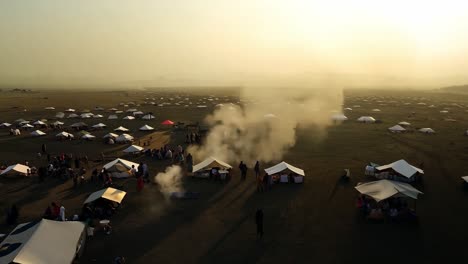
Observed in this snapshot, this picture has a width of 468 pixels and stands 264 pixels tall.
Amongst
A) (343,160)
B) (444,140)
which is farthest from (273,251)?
(444,140)

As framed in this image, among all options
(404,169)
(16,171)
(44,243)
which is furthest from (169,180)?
(404,169)

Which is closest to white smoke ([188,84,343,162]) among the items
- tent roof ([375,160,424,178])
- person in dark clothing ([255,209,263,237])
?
tent roof ([375,160,424,178])

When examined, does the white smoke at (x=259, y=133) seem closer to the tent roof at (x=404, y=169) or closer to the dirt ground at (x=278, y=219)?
the dirt ground at (x=278, y=219)

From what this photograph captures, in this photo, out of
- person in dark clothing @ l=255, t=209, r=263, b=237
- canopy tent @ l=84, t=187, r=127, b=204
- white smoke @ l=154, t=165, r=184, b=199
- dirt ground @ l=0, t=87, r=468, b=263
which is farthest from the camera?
white smoke @ l=154, t=165, r=184, b=199

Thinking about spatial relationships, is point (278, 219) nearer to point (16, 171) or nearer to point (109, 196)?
point (109, 196)

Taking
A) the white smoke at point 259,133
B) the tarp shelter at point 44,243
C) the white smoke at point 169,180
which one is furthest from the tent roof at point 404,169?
the tarp shelter at point 44,243

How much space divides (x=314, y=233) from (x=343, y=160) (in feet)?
49.9

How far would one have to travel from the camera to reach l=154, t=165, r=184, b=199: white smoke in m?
23.6

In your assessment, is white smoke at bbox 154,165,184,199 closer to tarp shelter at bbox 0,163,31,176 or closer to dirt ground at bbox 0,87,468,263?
dirt ground at bbox 0,87,468,263

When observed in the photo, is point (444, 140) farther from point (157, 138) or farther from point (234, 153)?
point (157, 138)

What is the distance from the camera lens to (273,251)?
1580cm

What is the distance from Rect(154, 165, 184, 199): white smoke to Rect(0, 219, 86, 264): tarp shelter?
742cm

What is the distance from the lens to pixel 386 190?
771 inches

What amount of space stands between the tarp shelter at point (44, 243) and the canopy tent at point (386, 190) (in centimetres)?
1448
